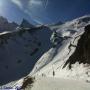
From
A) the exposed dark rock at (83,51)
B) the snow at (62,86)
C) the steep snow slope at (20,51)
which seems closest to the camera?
the snow at (62,86)

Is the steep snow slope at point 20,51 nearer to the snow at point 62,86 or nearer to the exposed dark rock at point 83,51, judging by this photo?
the exposed dark rock at point 83,51

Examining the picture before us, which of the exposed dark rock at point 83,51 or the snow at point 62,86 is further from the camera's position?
the exposed dark rock at point 83,51

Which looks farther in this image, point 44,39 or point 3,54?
point 44,39

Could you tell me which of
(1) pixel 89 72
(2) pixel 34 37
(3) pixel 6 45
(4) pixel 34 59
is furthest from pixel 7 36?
(1) pixel 89 72

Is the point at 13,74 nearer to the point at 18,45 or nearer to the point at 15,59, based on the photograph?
the point at 15,59

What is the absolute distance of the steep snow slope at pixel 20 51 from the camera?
150 m

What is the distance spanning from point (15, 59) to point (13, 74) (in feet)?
67.5

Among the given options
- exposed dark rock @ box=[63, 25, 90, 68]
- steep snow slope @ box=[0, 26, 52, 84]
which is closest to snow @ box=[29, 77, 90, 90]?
exposed dark rock @ box=[63, 25, 90, 68]

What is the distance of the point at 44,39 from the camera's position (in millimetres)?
193500

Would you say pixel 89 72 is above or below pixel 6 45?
below

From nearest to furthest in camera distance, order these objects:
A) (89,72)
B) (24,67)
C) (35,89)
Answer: (35,89), (89,72), (24,67)

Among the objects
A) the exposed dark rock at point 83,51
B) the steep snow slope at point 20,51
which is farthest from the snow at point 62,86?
the steep snow slope at point 20,51

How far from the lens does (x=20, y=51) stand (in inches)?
7037

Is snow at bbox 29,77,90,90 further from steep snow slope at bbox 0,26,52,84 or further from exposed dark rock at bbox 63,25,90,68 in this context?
steep snow slope at bbox 0,26,52,84
